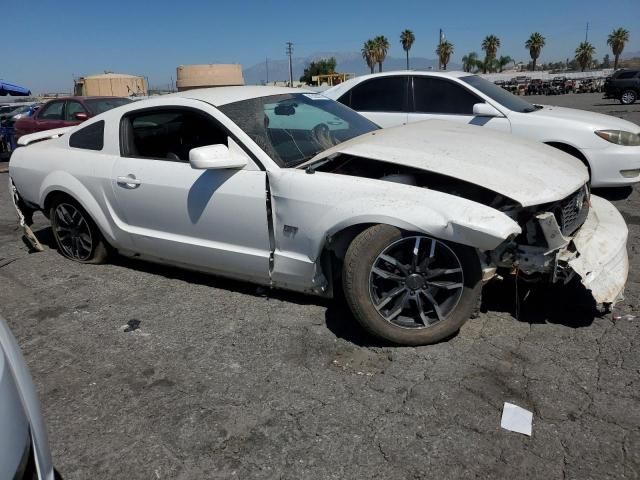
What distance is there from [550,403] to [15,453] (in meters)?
2.27

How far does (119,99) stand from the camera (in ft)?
40.6

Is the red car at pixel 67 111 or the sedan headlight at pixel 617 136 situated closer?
the sedan headlight at pixel 617 136

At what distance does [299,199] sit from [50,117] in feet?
36.7

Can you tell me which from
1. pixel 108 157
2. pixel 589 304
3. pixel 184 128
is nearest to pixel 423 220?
pixel 589 304

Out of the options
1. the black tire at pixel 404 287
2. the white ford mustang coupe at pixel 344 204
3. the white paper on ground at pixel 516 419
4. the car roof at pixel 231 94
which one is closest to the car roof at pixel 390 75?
the car roof at pixel 231 94

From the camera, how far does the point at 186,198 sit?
148 inches

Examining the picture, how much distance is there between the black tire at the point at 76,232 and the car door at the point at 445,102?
3838 mm

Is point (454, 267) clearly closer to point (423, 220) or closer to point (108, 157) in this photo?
point (423, 220)

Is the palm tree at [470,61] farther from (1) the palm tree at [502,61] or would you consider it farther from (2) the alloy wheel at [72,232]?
(2) the alloy wheel at [72,232]

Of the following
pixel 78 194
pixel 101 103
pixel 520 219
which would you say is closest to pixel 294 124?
pixel 520 219

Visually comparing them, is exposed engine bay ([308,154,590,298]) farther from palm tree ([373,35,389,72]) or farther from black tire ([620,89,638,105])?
palm tree ([373,35,389,72])

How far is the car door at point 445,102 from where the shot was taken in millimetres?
6363

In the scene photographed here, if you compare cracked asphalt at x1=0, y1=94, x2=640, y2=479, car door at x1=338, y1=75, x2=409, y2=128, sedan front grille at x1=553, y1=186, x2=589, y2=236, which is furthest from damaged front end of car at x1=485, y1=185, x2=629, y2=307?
car door at x1=338, y1=75, x2=409, y2=128

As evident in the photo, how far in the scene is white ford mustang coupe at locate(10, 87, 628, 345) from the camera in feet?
9.86
